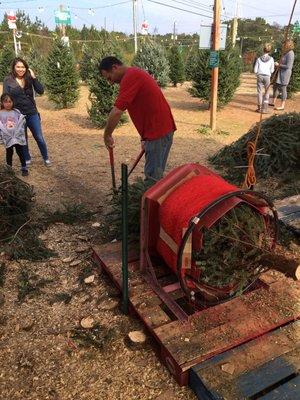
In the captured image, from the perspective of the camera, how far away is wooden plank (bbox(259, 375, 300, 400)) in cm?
210

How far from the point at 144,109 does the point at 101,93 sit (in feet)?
18.4

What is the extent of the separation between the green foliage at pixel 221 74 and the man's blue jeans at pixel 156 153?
7244 millimetres

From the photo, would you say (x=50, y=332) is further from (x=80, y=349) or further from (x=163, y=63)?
(x=163, y=63)

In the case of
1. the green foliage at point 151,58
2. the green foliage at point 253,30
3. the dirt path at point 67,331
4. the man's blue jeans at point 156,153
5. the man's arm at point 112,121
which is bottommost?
the dirt path at point 67,331

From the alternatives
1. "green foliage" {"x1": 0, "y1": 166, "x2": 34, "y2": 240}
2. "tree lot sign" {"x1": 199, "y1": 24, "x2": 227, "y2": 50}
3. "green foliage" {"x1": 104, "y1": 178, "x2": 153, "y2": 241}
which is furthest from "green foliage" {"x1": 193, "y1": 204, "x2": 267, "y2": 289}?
"tree lot sign" {"x1": 199, "y1": 24, "x2": 227, "y2": 50}

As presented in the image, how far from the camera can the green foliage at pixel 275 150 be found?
18.9 ft

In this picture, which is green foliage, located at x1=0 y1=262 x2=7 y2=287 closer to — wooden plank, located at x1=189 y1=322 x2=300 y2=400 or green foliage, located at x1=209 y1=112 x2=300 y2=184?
wooden plank, located at x1=189 y1=322 x2=300 y2=400

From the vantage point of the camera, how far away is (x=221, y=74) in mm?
10883

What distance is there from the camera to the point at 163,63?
Result: 1377 centimetres

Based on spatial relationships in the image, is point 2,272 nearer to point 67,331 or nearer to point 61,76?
point 67,331

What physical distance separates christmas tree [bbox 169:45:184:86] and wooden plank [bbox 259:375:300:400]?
58.4 ft

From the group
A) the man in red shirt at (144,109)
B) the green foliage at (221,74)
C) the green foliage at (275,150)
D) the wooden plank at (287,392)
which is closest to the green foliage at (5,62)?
the green foliage at (221,74)

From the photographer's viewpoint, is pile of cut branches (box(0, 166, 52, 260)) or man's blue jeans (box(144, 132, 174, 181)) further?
man's blue jeans (box(144, 132, 174, 181))

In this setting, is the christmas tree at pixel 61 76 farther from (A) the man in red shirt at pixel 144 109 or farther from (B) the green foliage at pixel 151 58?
(A) the man in red shirt at pixel 144 109
